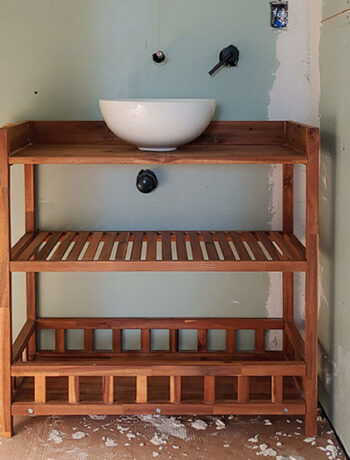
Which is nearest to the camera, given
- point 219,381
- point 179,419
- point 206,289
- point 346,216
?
point 346,216

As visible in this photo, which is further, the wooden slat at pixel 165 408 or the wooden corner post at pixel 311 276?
the wooden slat at pixel 165 408

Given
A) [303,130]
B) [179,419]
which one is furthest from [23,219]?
[303,130]

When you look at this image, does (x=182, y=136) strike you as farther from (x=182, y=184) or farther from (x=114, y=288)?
(x=114, y=288)

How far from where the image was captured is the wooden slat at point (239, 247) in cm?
208

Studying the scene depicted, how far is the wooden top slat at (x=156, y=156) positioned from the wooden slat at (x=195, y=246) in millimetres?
313

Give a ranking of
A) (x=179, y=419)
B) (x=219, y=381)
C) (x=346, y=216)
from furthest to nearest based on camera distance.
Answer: (x=219, y=381) → (x=179, y=419) → (x=346, y=216)

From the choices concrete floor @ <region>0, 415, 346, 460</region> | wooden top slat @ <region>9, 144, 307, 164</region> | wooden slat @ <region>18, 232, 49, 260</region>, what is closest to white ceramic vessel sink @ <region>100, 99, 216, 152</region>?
wooden top slat @ <region>9, 144, 307, 164</region>

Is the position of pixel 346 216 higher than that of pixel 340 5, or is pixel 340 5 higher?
pixel 340 5

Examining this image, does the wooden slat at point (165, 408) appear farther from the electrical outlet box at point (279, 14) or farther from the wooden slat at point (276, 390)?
the electrical outlet box at point (279, 14)

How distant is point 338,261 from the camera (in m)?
2.06

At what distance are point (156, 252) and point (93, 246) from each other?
0.22m

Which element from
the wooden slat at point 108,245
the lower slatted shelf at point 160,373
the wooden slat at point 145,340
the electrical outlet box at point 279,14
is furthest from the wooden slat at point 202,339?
the electrical outlet box at point 279,14

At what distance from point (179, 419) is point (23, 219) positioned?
3.18ft

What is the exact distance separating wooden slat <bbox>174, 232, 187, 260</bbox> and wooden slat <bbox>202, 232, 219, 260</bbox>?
8cm
